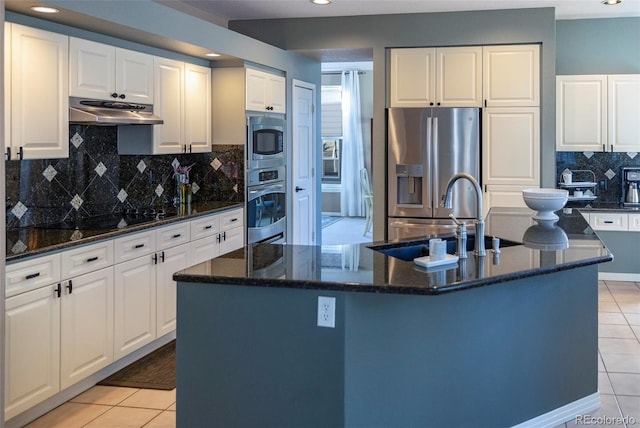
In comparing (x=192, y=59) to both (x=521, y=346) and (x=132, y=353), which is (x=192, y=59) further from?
(x=521, y=346)

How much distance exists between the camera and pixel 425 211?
620cm

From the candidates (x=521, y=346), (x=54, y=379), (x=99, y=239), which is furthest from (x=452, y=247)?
(x=54, y=379)

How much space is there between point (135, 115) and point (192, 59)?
1.09 m

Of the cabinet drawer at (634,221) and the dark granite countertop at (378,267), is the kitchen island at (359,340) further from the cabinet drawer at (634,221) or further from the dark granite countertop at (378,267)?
the cabinet drawer at (634,221)

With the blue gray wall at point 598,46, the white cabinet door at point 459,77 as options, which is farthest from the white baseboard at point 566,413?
the blue gray wall at point 598,46

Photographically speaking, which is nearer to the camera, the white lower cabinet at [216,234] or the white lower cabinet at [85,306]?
the white lower cabinet at [85,306]

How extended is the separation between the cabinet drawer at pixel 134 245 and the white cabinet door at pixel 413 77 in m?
2.98

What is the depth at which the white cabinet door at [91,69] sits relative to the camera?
152 inches

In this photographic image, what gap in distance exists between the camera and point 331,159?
1207cm

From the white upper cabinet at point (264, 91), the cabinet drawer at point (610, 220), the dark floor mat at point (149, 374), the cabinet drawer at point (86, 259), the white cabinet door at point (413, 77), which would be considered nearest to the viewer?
the cabinet drawer at point (86, 259)

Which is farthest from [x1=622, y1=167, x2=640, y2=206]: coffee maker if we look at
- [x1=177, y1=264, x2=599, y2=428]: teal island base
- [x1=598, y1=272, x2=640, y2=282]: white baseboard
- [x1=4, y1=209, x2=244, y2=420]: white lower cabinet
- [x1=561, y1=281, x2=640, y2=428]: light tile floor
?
[x1=4, y1=209, x2=244, y2=420]: white lower cabinet

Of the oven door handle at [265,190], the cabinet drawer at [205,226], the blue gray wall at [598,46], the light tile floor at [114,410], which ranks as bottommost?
the light tile floor at [114,410]

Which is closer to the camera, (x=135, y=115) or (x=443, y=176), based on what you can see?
(x=135, y=115)

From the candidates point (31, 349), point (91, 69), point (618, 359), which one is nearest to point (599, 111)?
point (618, 359)
